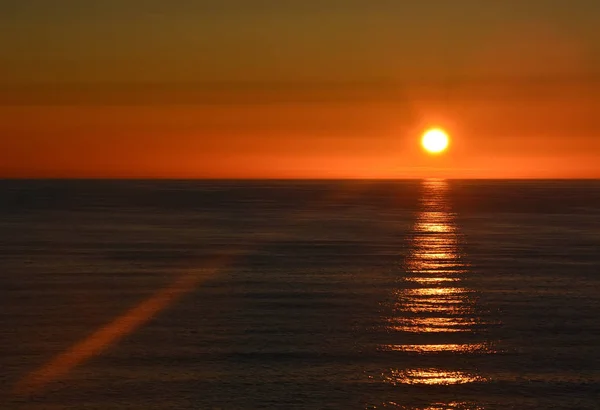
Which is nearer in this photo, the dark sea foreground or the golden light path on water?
the dark sea foreground

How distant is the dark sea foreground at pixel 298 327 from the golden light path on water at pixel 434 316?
5 cm

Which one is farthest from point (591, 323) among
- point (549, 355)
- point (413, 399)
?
point (413, 399)

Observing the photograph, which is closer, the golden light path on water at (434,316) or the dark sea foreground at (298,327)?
the dark sea foreground at (298,327)

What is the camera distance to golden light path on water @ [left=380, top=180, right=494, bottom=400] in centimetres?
1438

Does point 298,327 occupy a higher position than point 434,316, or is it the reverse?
point 434,316

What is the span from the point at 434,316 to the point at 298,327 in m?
3.38

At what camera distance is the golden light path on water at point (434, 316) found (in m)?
14.4

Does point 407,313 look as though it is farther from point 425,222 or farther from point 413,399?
point 425,222

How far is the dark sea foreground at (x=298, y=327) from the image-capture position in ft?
44.2

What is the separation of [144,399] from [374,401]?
128 inches

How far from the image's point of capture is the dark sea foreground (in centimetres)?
1347

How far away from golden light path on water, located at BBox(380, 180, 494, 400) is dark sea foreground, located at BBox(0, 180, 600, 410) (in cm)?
5

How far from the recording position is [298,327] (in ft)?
61.2

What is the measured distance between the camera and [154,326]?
61.6 feet
